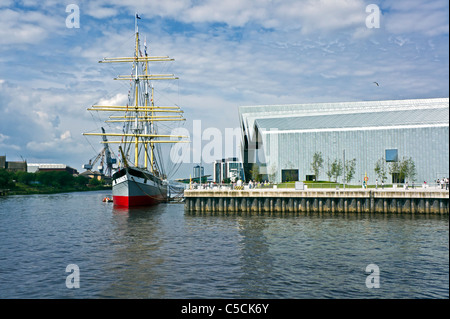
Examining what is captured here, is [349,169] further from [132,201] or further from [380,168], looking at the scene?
[132,201]

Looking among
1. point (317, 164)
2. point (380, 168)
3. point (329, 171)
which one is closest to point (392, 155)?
point (380, 168)

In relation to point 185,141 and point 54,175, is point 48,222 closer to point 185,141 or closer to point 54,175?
point 185,141

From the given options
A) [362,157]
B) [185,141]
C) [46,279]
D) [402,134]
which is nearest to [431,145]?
[402,134]

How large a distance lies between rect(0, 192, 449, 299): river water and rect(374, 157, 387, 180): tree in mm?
40230

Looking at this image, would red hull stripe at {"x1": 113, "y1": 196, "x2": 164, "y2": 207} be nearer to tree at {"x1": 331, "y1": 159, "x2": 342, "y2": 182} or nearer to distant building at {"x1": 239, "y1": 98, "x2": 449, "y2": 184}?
distant building at {"x1": 239, "y1": 98, "x2": 449, "y2": 184}

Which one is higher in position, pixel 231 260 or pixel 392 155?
pixel 392 155

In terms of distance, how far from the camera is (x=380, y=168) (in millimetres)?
75062

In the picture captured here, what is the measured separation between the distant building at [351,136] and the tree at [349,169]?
1336mm

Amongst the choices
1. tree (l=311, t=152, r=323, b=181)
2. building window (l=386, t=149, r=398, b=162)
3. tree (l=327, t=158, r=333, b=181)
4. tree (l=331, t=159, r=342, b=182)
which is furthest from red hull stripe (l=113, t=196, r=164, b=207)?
building window (l=386, t=149, r=398, b=162)

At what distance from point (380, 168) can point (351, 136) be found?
8.85m

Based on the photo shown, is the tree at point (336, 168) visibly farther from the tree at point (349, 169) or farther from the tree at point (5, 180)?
the tree at point (5, 180)

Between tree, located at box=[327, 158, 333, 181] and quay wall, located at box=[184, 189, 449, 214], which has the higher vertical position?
tree, located at box=[327, 158, 333, 181]

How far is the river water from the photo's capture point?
15508mm

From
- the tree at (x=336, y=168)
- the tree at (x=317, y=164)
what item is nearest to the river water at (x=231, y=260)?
the tree at (x=336, y=168)
